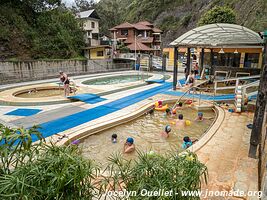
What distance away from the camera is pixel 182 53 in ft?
97.0

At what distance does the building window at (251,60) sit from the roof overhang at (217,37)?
228 inches

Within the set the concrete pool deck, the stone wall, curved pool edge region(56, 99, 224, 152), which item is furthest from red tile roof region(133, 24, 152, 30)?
curved pool edge region(56, 99, 224, 152)

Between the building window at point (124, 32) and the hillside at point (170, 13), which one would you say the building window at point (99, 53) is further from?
the hillside at point (170, 13)

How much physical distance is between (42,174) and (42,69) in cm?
1715

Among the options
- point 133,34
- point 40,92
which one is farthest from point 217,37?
point 133,34

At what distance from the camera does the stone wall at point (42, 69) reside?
15102 millimetres

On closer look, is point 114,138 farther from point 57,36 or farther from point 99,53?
point 99,53

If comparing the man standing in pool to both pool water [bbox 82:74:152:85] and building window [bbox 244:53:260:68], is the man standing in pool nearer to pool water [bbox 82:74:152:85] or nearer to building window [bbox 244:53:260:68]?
pool water [bbox 82:74:152:85]

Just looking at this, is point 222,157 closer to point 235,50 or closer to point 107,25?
point 235,50

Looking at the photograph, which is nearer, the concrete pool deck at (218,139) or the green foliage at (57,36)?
the concrete pool deck at (218,139)

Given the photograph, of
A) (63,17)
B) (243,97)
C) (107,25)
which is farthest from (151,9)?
(243,97)

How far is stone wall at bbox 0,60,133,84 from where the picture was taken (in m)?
15.1

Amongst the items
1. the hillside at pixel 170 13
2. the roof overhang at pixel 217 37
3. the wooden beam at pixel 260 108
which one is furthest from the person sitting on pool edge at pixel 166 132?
the hillside at pixel 170 13

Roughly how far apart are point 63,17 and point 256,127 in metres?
24.8
